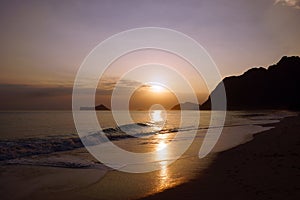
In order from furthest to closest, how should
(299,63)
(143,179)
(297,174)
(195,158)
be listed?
(299,63)
(195,158)
(143,179)
(297,174)

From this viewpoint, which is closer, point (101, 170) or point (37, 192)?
point (37, 192)

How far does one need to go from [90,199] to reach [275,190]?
4.92 m

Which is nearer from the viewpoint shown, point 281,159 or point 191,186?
point 191,186

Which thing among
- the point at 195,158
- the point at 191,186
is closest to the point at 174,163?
the point at 195,158

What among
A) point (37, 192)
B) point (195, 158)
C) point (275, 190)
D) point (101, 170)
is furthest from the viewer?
point (195, 158)

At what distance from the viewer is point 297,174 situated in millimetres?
8922

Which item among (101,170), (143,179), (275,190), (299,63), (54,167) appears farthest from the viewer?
(299,63)

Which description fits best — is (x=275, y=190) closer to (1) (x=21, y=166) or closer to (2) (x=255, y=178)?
(2) (x=255, y=178)

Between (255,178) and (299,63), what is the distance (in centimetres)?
20788

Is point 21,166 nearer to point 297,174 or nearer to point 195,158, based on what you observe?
point 195,158

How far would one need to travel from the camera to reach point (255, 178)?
880 centimetres

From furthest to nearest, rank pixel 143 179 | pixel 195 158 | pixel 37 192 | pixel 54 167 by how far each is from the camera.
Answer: pixel 195 158, pixel 54 167, pixel 143 179, pixel 37 192

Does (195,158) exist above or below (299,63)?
below

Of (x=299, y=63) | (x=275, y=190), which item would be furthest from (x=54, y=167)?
(x=299, y=63)
